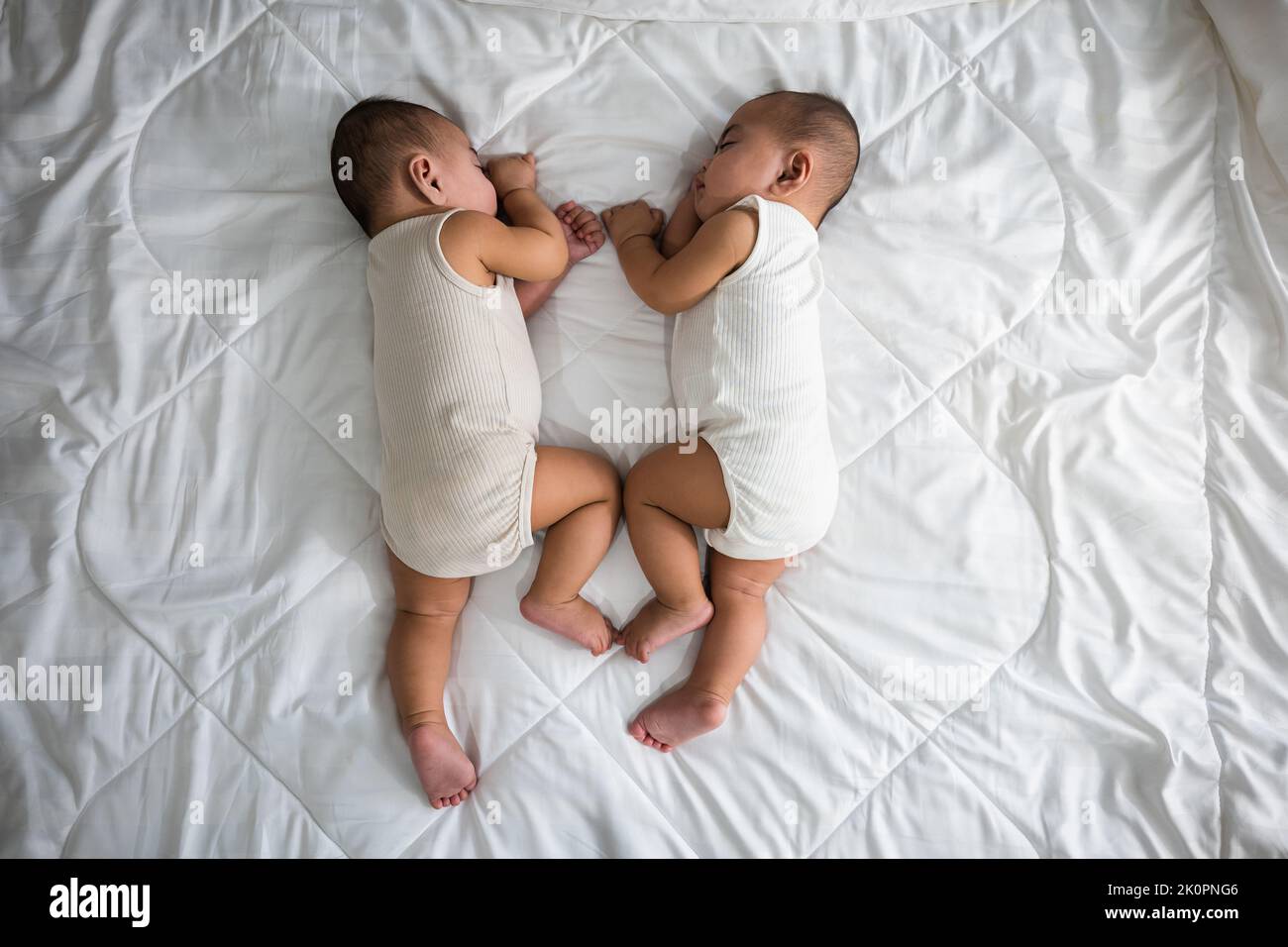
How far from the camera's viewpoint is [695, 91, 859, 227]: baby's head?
1290 mm

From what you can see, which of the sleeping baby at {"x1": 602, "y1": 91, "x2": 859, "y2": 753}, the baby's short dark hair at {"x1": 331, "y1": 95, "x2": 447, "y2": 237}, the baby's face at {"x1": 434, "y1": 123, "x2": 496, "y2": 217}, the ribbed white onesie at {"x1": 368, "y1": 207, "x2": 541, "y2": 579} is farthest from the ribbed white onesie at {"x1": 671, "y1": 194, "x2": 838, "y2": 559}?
the baby's short dark hair at {"x1": 331, "y1": 95, "x2": 447, "y2": 237}

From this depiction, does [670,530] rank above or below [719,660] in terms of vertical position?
above

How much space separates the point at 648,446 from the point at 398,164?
55cm

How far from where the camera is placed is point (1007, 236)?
53.4 inches

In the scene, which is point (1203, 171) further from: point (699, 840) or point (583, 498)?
point (699, 840)

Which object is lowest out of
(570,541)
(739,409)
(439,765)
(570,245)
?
(439,765)

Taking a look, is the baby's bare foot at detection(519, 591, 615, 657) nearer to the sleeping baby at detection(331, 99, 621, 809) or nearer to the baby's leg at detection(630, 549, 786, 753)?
the sleeping baby at detection(331, 99, 621, 809)

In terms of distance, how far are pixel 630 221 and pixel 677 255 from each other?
0.11 metres

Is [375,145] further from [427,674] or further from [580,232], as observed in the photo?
[427,674]

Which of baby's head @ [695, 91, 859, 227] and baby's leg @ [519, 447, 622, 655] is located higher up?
baby's head @ [695, 91, 859, 227]

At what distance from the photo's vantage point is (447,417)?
1198mm

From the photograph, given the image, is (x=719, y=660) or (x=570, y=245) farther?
(x=570, y=245)

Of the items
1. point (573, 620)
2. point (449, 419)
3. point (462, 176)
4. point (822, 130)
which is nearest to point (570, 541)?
point (573, 620)
